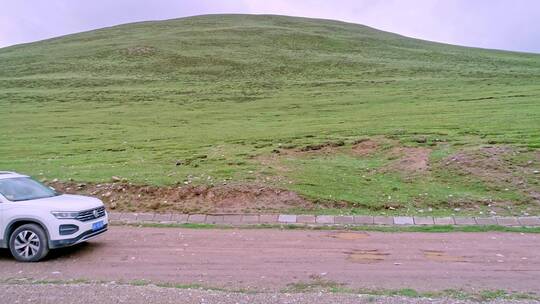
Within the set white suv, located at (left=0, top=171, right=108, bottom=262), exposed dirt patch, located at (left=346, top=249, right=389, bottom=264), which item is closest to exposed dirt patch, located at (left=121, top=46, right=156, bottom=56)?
white suv, located at (left=0, top=171, right=108, bottom=262)

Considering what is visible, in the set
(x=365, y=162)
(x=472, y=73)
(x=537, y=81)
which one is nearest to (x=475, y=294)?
(x=365, y=162)

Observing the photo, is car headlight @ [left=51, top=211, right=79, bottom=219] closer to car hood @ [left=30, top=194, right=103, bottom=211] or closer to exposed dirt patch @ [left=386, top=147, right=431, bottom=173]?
car hood @ [left=30, top=194, right=103, bottom=211]

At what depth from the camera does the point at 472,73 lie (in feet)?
161

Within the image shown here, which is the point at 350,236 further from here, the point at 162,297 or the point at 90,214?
the point at 90,214

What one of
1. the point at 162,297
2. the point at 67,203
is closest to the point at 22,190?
the point at 67,203

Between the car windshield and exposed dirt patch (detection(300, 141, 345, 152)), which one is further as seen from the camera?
exposed dirt patch (detection(300, 141, 345, 152))

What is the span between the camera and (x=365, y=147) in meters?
19.2

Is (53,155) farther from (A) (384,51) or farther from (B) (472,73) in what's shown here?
(A) (384,51)

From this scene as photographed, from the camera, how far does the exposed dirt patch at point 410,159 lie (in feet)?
52.6

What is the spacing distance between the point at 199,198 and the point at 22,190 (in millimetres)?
4967

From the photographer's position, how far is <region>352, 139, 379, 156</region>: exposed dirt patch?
18.7 m

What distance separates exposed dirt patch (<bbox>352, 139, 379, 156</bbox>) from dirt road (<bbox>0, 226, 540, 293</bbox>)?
731 centimetres

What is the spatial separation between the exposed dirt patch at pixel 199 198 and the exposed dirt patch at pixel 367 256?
3.70 meters

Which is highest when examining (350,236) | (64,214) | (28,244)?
(64,214)
